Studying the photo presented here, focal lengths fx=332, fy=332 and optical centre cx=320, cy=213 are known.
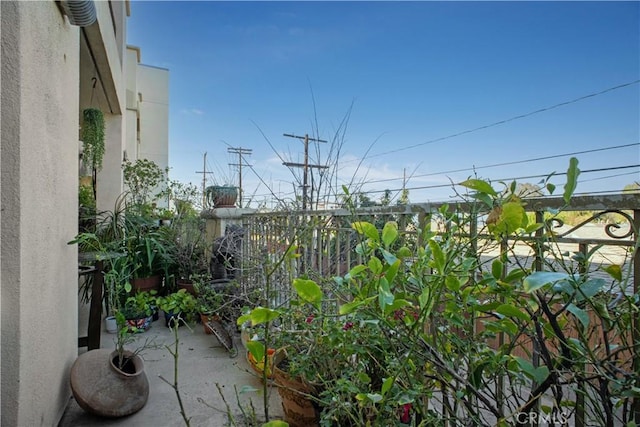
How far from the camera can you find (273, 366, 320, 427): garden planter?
157 centimetres

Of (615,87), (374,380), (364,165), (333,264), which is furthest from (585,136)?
(374,380)

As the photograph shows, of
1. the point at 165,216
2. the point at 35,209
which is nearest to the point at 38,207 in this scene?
the point at 35,209

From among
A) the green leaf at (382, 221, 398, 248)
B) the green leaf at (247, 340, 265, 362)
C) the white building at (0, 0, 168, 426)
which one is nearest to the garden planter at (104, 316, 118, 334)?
the white building at (0, 0, 168, 426)

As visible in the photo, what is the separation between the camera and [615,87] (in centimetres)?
726

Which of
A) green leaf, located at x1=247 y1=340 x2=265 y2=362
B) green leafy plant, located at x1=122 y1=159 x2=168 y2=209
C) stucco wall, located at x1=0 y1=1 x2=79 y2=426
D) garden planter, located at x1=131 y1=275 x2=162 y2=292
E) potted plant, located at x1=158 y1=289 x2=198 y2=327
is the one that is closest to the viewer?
green leaf, located at x1=247 y1=340 x2=265 y2=362

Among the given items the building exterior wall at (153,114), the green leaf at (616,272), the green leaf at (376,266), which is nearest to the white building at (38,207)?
the green leaf at (376,266)

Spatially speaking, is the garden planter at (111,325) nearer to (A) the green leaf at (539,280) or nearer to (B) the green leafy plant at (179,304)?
(B) the green leafy plant at (179,304)

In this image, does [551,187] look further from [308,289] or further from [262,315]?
[262,315]

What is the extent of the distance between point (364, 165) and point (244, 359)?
5.69 ft

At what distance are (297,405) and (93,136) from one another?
133 inches

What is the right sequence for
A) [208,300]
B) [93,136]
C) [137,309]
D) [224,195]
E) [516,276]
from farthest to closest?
[224,195]
[93,136]
[137,309]
[208,300]
[516,276]

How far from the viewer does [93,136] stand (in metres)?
3.44

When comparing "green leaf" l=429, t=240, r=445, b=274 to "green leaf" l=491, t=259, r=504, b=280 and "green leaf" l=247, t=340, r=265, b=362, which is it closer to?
"green leaf" l=491, t=259, r=504, b=280

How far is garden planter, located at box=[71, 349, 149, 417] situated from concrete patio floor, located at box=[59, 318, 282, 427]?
0.25ft
